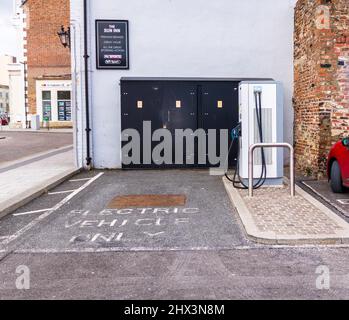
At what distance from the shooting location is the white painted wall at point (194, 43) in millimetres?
11812

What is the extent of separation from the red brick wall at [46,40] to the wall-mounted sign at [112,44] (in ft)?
93.1

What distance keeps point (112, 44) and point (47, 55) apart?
30201 millimetres

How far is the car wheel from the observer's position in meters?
8.09

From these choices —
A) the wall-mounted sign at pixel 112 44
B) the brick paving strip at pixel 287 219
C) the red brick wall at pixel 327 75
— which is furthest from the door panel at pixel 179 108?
the brick paving strip at pixel 287 219

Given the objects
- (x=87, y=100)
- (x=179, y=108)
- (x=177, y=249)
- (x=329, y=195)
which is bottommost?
(x=177, y=249)

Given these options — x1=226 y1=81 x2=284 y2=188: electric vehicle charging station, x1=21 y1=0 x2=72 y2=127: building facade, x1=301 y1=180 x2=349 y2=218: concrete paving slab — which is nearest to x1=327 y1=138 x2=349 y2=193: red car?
x1=301 y1=180 x2=349 y2=218: concrete paving slab

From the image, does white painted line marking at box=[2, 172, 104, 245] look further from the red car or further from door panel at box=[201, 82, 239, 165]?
the red car

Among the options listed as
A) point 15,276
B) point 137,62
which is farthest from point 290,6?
point 15,276

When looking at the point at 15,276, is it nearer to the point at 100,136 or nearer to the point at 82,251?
the point at 82,251

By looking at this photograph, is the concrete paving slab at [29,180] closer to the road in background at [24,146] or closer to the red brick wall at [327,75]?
the road in background at [24,146]

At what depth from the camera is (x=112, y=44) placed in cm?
1173

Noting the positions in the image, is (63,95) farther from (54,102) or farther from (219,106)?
(219,106)

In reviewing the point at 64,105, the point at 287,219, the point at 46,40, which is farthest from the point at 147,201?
the point at 46,40

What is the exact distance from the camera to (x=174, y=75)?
39.2ft
